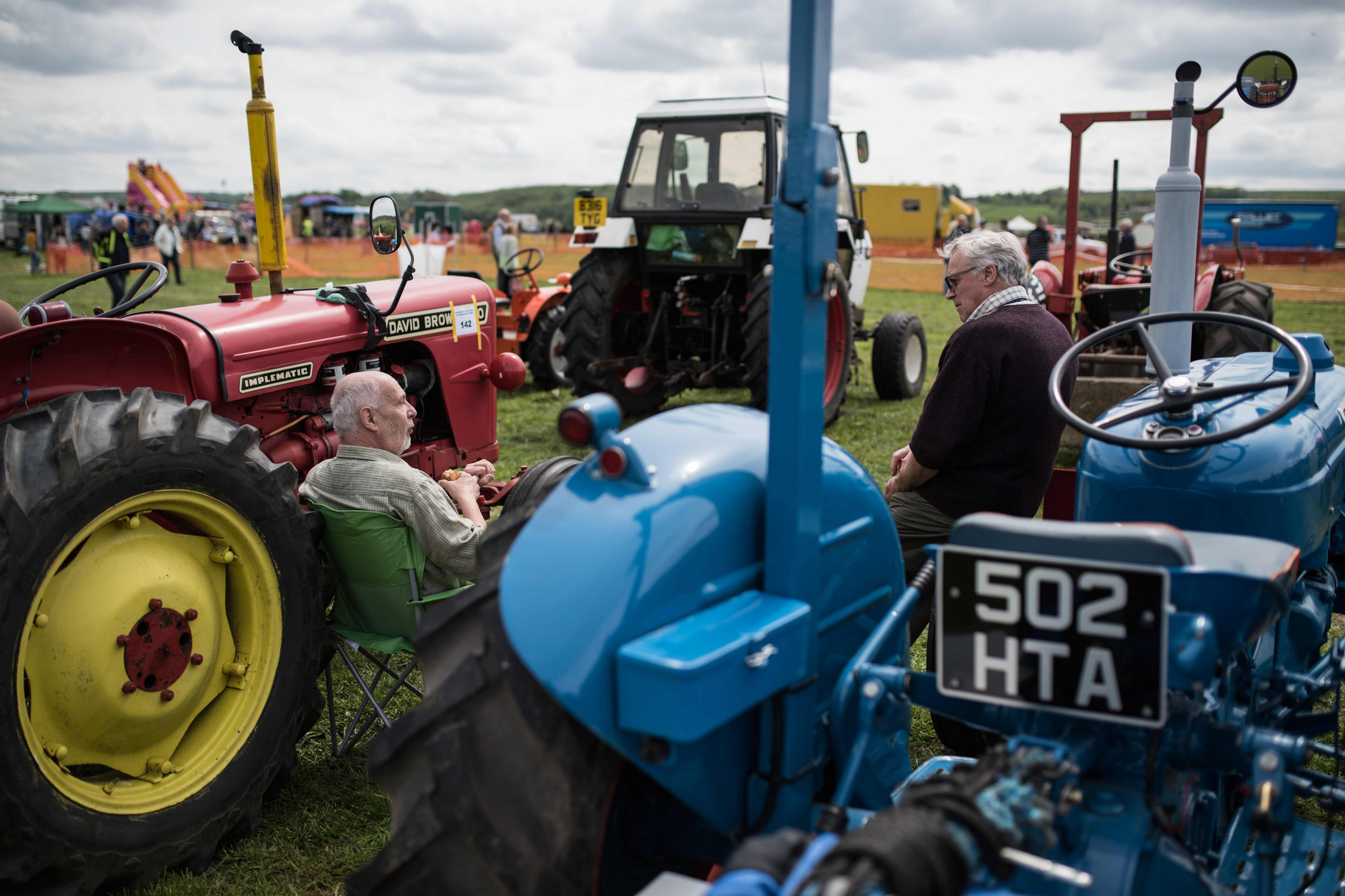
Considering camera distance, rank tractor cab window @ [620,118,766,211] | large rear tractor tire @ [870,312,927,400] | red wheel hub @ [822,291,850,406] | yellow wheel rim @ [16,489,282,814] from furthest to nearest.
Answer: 1. large rear tractor tire @ [870,312,927,400]
2. red wheel hub @ [822,291,850,406]
3. tractor cab window @ [620,118,766,211]
4. yellow wheel rim @ [16,489,282,814]

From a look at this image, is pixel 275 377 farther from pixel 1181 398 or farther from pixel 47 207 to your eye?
pixel 47 207

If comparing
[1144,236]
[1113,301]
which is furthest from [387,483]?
[1144,236]

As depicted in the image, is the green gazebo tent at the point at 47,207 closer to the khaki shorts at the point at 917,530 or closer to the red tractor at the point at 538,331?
the red tractor at the point at 538,331

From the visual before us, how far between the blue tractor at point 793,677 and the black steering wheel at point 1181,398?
0.87 feet

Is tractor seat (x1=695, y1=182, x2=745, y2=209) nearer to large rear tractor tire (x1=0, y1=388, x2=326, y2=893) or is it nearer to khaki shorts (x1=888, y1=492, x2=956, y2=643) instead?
khaki shorts (x1=888, y1=492, x2=956, y2=643)

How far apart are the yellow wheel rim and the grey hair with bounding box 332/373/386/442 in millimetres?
435

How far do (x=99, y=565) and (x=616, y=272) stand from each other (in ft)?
20.0

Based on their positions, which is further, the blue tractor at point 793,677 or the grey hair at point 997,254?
the grey hair at point 997,254

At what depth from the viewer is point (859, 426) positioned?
26.3 ft

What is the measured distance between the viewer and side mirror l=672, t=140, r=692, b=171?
827 cm

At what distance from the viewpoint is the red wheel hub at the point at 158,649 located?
2533 millimetres

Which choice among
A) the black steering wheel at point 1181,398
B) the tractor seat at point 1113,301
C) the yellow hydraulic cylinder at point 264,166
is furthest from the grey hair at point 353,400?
the tractor seat at point 1113,301

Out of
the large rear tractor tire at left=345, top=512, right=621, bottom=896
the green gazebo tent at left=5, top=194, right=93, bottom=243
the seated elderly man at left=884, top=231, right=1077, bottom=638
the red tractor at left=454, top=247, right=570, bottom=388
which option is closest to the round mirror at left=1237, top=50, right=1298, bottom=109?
the seated elderly man at left=884, top=231, right=1077, bottom=638

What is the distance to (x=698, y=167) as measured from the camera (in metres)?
8.23
